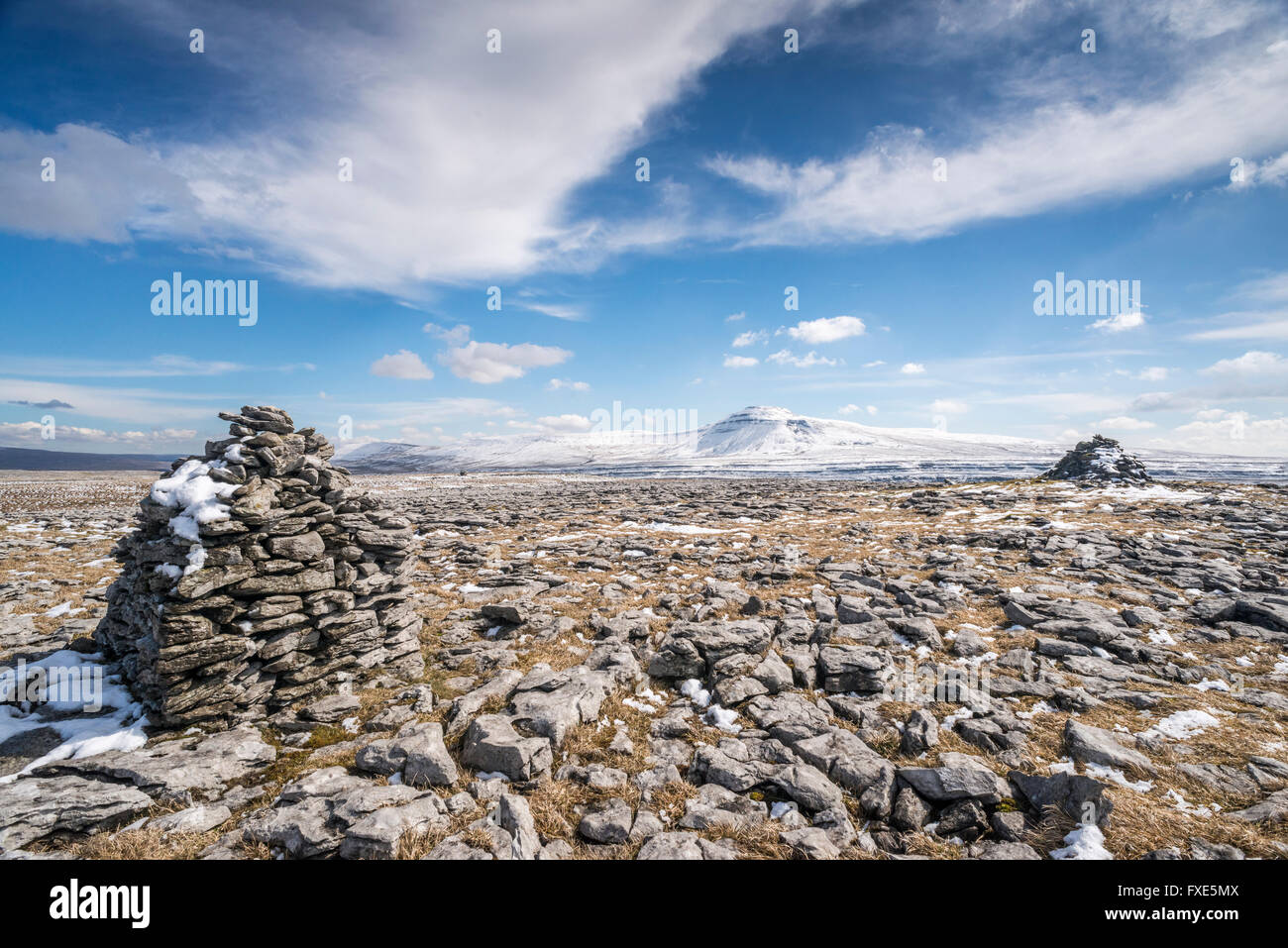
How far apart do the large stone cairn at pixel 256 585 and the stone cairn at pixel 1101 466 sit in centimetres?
6228

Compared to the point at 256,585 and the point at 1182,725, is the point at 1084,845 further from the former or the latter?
the point at 256,585

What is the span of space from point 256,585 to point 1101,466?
69269 millimetres

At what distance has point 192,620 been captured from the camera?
847cm

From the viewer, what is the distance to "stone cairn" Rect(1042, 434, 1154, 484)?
159 ft

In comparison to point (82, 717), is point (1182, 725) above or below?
below

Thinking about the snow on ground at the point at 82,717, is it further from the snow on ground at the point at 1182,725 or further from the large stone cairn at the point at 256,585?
the snow on ground at the point at 1182,725

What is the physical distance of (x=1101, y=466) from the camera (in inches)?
1980

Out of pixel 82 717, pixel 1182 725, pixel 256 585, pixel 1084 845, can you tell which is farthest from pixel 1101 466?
pixel 82 717

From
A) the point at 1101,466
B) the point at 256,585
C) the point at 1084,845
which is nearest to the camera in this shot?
the point at 1084,845

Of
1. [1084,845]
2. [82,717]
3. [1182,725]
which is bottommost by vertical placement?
[1182,725]

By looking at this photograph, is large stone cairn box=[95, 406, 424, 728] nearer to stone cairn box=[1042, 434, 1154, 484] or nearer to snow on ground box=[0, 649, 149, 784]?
snow on ground box=[0, 649, 149, 784]

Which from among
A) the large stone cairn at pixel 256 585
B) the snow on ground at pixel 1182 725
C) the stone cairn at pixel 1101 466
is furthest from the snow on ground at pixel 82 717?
the stone cairn at pixel 1101 466

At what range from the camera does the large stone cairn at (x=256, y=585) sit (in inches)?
336

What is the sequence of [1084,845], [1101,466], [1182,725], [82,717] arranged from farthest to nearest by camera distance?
[1101,466]
[82,717]
[1182,725]
[1084,845]
